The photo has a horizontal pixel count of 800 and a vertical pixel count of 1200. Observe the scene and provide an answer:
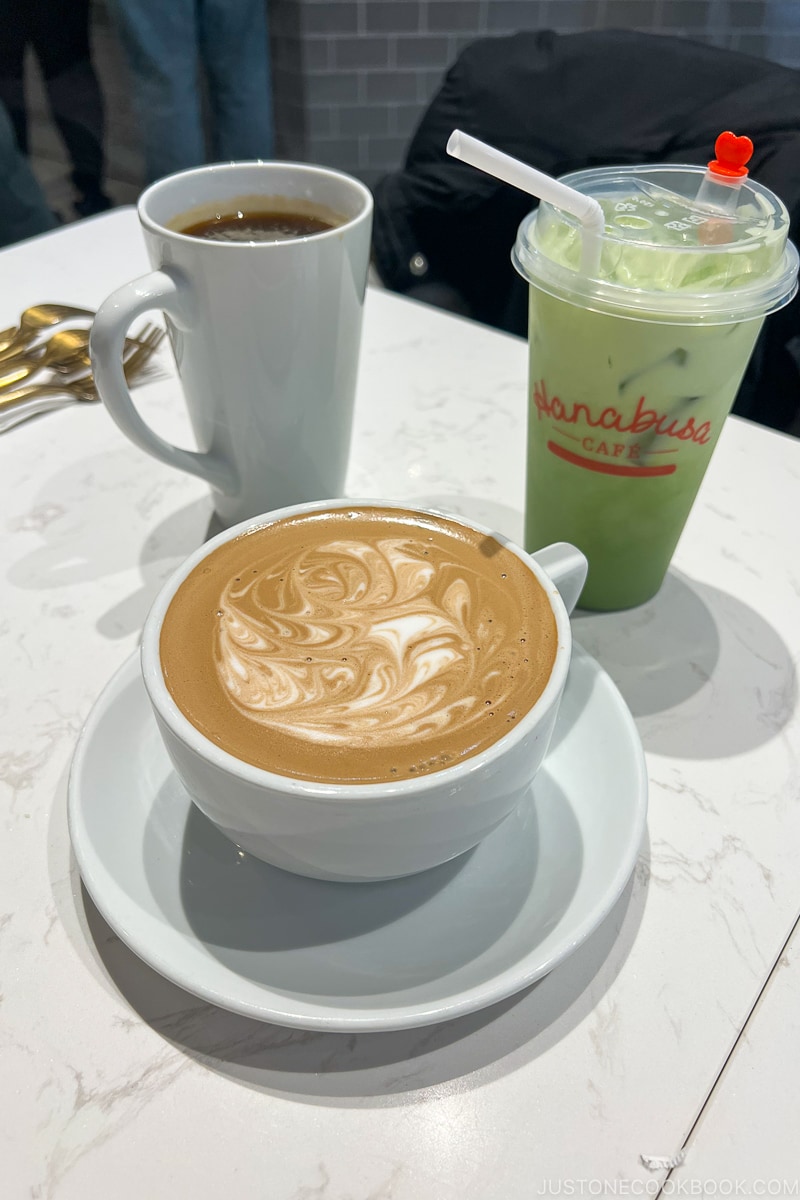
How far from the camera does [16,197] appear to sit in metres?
2.34

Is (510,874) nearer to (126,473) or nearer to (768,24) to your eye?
(126,473)

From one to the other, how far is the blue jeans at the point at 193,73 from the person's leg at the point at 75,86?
32 cm

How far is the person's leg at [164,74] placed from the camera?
2.28m

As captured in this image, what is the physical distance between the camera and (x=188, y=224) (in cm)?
75

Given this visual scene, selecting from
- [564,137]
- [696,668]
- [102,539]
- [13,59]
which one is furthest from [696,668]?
[13,59]

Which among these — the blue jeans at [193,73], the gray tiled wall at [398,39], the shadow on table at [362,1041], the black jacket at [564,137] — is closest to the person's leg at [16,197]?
the blue jeans at [193,73]

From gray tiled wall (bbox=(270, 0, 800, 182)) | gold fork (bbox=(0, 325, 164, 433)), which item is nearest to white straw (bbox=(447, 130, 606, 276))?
gold fork (bbox=(0, 325, 164, 433))

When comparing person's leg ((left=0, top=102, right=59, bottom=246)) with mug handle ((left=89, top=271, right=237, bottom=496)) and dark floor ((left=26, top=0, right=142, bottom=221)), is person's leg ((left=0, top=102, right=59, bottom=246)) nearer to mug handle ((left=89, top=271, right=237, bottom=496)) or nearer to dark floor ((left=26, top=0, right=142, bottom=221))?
Result: dark floor ((left=26, top=0, right=142, bottom=221))

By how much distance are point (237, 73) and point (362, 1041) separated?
2.79m

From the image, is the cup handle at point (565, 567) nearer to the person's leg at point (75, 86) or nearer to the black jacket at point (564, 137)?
the black jacket at point (564, 137)

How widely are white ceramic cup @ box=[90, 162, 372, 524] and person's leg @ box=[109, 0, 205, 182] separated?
196cm

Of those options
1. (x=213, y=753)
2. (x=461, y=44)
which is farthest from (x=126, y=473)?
(x=461, y=44)

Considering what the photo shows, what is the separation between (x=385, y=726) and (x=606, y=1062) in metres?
0.21

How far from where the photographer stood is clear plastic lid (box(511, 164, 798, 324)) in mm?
572
